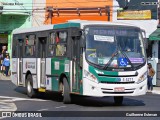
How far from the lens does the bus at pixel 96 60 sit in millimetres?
16312

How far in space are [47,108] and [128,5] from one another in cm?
2133

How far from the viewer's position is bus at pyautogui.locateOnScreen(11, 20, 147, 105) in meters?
16.3

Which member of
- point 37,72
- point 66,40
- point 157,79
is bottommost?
point 157,79

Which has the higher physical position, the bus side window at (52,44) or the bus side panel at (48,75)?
the bus side window at (52,44)

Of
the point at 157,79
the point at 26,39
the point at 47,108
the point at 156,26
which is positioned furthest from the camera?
the point at 156,26

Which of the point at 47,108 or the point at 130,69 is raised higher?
the point at 130,69

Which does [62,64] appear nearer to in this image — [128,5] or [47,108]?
[47,108]

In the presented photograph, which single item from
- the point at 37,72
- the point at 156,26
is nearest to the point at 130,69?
the point at 37,72

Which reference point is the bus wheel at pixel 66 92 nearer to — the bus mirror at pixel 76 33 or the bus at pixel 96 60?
the bus at pixel 96 60

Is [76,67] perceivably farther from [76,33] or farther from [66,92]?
[76,33]

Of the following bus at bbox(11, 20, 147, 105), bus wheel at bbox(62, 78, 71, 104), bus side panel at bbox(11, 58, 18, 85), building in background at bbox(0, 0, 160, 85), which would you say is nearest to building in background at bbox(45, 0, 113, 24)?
building in background at bbox(0, 0, 160, 85)

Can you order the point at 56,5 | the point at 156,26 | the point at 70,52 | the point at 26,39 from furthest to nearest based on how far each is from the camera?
the point at 56,5 → the point at 156,26 → the point at 26,39 → the point at 70,52

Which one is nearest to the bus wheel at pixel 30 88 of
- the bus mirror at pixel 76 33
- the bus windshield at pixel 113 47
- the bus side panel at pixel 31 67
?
the bus side panel at pixel 31 67

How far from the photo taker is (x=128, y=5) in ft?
118
